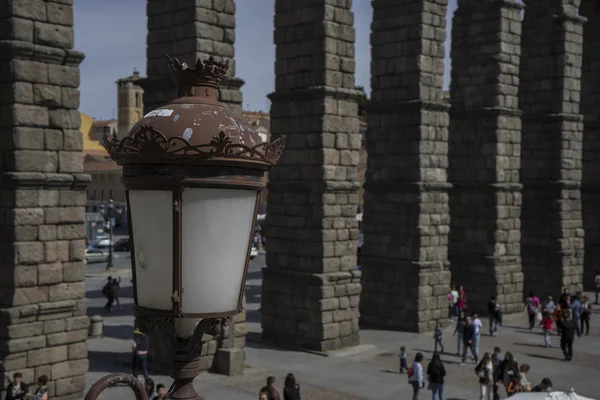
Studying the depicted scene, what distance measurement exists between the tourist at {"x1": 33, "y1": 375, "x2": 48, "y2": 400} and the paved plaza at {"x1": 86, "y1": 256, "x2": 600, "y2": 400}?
2.04 metres

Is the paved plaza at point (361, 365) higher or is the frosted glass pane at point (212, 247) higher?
the frosted glass pane at point (212, 247)

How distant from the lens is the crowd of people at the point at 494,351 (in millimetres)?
15000

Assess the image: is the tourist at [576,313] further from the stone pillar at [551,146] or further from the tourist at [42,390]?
the tourist at [42,390]

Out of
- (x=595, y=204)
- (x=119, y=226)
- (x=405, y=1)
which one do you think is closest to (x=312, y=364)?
(x=405, y=1)

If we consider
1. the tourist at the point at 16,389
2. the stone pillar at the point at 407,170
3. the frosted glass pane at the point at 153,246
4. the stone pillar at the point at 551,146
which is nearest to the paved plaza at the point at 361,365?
the stone pillar at the point at 407,170

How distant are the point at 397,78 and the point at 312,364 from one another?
9.19 meters

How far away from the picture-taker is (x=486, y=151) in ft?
86.9

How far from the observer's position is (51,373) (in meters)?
14.0

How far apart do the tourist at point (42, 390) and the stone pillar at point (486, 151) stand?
55.7 feet

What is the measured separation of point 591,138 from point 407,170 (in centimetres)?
1363

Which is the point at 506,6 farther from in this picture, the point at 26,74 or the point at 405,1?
the point at 26,74

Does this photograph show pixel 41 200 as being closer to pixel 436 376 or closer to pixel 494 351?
pixel 436 376

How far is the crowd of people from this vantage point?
A: 15.0 meters

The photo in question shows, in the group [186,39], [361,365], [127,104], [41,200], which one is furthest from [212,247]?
[127,104]
